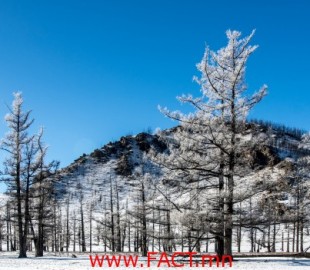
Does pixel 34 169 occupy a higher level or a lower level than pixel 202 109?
lower

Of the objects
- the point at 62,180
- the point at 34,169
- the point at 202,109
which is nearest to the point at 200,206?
the point at 202,109

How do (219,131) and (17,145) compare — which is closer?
(219,131)

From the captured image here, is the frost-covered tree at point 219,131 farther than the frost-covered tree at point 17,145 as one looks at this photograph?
No

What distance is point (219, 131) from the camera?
1644cm

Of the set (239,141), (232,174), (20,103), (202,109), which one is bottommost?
(232,174)

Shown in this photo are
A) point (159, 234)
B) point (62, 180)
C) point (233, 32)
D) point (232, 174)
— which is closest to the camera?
point (232, 174)

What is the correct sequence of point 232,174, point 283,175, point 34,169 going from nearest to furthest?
point 283,175 → point 232,174 → point 34,169

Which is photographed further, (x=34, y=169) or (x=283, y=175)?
(x=34, y=169)

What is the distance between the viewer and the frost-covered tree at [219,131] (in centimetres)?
1625

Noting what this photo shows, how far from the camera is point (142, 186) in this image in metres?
35.1

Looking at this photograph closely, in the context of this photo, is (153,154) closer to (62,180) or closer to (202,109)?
(202,109)

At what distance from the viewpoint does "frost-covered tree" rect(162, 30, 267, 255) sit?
53.3 feet

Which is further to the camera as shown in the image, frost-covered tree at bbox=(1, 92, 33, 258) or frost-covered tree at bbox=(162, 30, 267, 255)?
frost-covered tree at bbox=(1, 92, 33, 258)

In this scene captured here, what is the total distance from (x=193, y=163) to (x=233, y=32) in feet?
20.0
